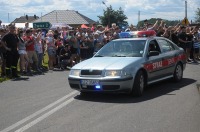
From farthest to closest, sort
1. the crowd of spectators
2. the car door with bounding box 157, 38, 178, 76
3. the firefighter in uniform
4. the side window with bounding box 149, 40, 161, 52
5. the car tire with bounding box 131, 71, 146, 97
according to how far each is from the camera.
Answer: the crowd of spectators, the firefighter in uniform, the car door with bounding box 157, 38, 178, 76, the side window with bounding box 149, 40, 161, 52, the car tire with bounding box 131, 71, 146, 97

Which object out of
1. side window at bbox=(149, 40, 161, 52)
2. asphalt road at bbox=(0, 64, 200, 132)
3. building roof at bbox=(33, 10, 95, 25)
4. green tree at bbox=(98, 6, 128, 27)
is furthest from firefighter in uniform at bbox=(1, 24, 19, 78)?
building roof at bbox=(33, 10, 95, 25)

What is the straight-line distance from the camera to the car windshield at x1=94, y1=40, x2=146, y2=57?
31.6 feet

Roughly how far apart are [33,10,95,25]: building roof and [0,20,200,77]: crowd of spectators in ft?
226

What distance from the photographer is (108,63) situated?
8836 mm

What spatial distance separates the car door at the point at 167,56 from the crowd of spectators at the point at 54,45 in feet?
18.6

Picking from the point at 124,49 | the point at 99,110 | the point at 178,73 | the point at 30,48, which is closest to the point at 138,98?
the point at 99,110

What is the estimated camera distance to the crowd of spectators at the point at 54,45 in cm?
1340

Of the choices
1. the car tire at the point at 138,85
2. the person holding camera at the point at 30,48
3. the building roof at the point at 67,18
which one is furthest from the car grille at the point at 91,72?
the building roof at the point at 67,18

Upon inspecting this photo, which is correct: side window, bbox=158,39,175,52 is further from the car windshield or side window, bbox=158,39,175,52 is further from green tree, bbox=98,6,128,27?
green tree, bbox=98,6,128,27

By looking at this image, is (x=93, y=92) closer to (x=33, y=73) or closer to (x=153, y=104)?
(x=153, y=104)

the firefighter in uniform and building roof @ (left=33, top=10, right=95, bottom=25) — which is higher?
building roof @ (left=33, top=10, right=95, bottom=25)

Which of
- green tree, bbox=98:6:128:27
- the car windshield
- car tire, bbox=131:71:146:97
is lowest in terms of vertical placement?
car tire, bbox=131:71:146:97

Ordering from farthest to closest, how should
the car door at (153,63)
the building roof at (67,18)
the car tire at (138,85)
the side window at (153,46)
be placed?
the building roof at (67,18), the side window at (153,46), the car door at (153,63), the car tire at (138,85)

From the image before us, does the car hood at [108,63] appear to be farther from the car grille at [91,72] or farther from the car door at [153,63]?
the car door at [153,63]
